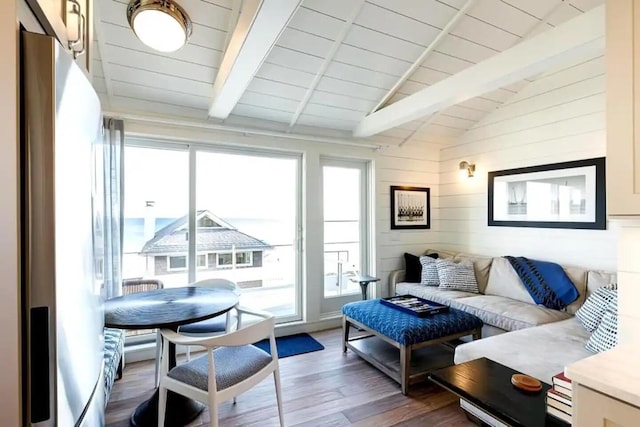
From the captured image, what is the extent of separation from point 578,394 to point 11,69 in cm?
179

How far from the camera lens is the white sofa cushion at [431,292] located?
3.36 metres

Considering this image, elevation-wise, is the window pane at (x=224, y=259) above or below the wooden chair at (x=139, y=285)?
above

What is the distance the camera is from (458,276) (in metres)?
3.62

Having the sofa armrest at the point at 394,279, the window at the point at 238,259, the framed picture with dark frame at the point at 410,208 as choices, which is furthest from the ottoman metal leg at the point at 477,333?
the window at the point at 238,259

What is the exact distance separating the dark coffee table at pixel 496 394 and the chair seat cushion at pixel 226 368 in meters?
0.98

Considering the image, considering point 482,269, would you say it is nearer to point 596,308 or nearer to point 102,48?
point 596,308

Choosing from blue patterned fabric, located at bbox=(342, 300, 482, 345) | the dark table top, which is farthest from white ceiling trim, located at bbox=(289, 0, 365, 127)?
blue patterned fabric, located at bbox=(342, 300, 482, 345)

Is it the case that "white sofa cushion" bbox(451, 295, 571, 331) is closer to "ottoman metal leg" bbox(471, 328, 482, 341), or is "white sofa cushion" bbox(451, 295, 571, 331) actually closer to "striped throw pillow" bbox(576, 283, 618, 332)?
"ottoman metal leg" bbox(471, 328, 482, 341)

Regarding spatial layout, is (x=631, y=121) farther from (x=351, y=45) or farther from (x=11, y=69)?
(x=351, y=45)

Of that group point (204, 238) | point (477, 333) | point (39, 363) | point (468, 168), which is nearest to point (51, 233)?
point (39, 363)

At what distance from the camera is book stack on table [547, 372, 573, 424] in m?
1.16

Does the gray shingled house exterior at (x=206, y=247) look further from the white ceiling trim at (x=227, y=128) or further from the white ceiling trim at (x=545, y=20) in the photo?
the white ceiling trim at (x=545, y=20)

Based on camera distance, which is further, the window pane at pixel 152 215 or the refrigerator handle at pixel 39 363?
the window pane at pixel 152 215

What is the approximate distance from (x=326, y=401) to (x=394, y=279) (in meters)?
2.06
